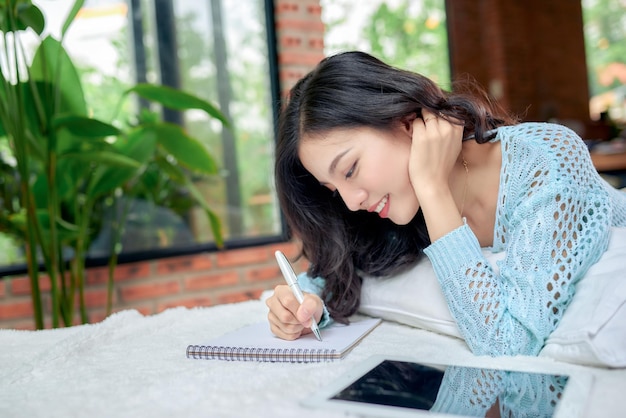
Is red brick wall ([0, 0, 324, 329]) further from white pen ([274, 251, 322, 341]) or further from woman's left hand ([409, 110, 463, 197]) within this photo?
woman's left hand ([409, 110, 463, 197])

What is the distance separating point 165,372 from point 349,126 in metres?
0.57

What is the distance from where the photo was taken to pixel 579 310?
926 millimetres

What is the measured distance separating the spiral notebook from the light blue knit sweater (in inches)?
8.2

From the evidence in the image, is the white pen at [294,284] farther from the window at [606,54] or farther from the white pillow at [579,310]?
the window at [606,54]

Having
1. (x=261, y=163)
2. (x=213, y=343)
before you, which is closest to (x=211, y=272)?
(x=261, y=163)

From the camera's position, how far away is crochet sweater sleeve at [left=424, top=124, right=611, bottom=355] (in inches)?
39.1

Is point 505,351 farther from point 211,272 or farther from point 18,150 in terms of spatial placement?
point 211,272

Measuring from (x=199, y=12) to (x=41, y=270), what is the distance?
1372 millimetres

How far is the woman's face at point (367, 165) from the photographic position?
1.19 m

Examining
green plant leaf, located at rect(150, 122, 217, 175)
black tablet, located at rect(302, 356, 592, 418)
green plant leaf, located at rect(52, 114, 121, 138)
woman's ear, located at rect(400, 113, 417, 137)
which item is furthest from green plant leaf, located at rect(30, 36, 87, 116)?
black tablet, located at rect(302, 356, 592, 418)

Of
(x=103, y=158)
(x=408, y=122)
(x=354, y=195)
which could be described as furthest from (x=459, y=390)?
(x=103, y=158)

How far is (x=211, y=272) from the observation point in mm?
2842

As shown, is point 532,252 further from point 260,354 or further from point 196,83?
point 196,83

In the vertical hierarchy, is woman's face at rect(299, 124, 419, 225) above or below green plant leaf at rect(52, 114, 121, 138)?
below
